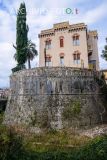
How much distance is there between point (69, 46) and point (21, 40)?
294 inches

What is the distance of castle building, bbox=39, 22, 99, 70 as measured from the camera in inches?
1598

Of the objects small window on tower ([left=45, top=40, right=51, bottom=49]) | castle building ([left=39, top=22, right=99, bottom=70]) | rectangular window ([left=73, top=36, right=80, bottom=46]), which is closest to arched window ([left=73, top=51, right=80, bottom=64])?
castle building ([left=39, top=22, right=99, bottom=70])

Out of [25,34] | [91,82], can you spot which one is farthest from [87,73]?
[25,34]

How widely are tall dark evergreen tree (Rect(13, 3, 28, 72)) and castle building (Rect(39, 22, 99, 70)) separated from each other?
2533 mm

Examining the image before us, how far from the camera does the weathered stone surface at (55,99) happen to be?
29.2 m

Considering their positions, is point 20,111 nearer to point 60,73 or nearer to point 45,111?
point 45,111

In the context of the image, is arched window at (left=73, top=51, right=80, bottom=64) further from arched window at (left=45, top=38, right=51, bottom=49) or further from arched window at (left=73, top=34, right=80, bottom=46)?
arched window at (left=45, top=38, right=51, bottom=49)

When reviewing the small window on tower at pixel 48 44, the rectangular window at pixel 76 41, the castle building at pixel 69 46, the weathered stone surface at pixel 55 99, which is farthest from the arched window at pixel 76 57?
the weathered stone surface at pixel 55 99

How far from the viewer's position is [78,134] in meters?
27.4

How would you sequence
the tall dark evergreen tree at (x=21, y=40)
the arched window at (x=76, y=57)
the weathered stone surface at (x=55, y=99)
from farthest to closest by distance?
the tall dark evergreen tree at (x=21, y=40), the arched window at (x=76, y=57), the weathered stone surface at (x=55, y=99)

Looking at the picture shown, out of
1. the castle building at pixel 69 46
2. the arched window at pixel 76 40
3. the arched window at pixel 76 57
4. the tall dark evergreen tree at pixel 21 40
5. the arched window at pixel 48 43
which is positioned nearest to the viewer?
the castle building at pixel 69 46

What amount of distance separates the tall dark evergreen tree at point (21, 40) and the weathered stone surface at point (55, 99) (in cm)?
1000

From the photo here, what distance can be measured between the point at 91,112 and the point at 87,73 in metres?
4.56

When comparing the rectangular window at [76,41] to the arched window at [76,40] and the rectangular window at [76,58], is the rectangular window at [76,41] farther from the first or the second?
the rectangular window at [76,58]
